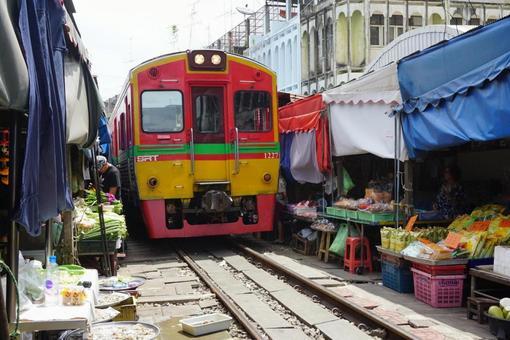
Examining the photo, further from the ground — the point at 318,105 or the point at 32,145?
the point at 318,105

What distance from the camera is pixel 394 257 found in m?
7.59

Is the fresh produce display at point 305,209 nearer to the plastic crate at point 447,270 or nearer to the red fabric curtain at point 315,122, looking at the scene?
the red fabric curtain at point 315,122

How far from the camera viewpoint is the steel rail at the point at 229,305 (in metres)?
5.89

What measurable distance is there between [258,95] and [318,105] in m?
1.37

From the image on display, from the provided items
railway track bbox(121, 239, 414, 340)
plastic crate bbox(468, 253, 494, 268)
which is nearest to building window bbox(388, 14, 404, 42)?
railway track bbox(121, 239, 414, 340)

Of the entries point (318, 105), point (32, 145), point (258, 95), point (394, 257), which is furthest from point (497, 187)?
point (32, 145)

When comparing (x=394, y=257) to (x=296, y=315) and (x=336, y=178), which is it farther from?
(x=336, y=178)

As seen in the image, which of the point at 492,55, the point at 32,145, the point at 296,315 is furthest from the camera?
the point at 296,315

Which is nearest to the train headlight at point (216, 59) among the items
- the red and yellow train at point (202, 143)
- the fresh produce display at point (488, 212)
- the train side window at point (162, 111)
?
the red and yellow train at point (202, 143)

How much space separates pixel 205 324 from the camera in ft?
19.3

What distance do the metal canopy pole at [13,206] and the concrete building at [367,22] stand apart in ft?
68.6

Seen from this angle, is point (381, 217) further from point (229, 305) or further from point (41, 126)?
point (41, 126)

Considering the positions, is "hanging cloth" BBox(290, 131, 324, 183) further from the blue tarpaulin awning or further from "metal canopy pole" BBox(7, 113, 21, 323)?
"metal canopy pole" BBox(7, 113, 21, 323)

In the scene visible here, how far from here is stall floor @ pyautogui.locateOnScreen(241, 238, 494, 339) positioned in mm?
5820
